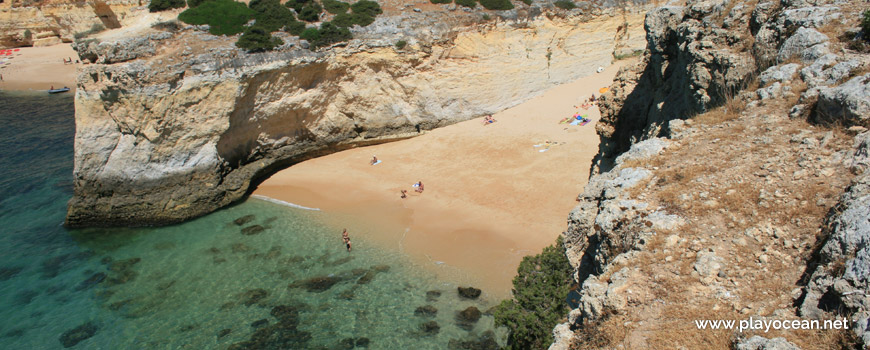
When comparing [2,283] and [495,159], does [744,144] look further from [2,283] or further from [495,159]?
[2,283]

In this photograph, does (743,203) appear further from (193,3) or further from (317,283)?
(193,3)

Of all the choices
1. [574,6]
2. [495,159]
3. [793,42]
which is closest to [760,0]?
[793,42]

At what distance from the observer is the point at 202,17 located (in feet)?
86.0

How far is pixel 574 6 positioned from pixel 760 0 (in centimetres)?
2435

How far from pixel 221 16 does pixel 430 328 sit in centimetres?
2094

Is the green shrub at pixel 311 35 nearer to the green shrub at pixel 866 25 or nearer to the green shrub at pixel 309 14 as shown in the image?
the green shrub at pixel 309 14

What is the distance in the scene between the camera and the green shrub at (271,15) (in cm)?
2666

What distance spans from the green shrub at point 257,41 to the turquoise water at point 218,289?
7.90 meters

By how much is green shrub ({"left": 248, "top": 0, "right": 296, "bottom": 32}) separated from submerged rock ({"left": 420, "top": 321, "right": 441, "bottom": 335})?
18.4 m

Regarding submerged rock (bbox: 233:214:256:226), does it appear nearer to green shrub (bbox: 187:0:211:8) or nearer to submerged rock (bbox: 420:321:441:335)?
submerged rock (bbox: 420:321:441:335)

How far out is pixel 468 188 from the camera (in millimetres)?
23875

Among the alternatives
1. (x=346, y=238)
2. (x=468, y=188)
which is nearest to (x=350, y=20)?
(x=468, y=188)

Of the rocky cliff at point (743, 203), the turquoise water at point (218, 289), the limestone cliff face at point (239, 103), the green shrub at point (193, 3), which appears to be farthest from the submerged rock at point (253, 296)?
the green shrub at point (193, 3)

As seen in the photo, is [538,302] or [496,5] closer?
[538,302]
